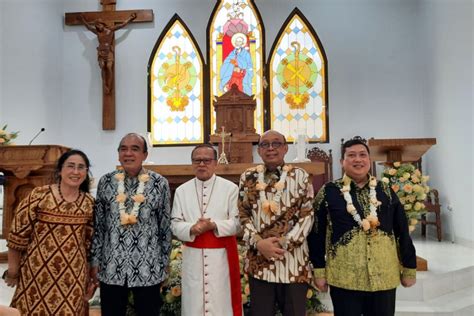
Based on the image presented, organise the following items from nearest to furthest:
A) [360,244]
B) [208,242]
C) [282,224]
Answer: [360,244] → [282,224] → [208,242]

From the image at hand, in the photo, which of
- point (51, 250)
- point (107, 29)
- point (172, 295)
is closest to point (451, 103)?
point (172, 295)

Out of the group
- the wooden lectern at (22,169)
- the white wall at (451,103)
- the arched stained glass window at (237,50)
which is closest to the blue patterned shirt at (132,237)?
the wooden lectern at (22,169)

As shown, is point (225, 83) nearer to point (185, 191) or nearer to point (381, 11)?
point (381, 11)

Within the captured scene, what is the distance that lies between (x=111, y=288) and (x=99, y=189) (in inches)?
23.7

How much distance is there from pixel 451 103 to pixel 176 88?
15.9ft

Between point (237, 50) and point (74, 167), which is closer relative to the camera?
point (74, 167)

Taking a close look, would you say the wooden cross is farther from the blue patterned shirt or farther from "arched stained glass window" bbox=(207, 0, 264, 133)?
the blue patterned shirt

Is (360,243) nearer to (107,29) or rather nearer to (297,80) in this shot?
(297,80)

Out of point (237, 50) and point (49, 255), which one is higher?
point (237, 50)

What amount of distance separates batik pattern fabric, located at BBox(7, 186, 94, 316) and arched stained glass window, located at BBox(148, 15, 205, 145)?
5.33 metres

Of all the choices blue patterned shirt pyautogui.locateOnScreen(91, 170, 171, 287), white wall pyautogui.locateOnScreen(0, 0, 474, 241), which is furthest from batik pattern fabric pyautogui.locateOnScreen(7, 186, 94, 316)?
white wall pyautogui.locateOnScreen(0, 0, 474, 241)

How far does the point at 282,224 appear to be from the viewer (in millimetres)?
2213

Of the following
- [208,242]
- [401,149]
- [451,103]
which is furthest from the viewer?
[451,103]

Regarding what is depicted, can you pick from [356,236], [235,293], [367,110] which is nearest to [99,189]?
[235,293]
